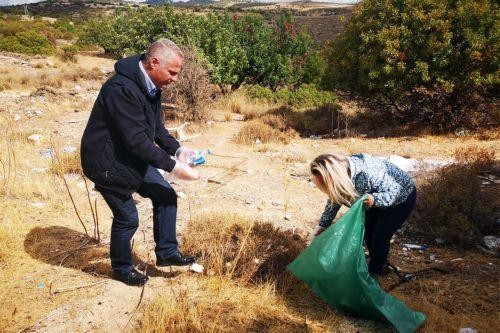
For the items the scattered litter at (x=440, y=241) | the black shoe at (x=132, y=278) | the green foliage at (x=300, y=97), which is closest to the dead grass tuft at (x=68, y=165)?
the black shoe at (x=132, y=278)

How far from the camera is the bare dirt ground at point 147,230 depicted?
100.0 inches

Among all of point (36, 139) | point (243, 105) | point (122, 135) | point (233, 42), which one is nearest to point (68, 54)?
point (233, 42)

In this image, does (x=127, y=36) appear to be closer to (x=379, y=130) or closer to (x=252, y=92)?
(x=252, y=92)

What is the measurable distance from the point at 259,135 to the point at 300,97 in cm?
302

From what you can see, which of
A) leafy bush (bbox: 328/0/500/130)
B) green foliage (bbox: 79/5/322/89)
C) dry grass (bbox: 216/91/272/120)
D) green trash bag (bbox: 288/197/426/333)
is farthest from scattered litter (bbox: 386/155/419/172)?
green foliage (bbox: 79/5/322/89)

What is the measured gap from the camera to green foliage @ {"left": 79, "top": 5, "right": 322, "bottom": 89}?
10.5 m

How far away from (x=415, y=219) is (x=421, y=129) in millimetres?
4242

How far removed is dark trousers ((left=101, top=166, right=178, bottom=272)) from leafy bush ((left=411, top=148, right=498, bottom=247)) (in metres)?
2.60

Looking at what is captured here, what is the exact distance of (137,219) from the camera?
8.74 ft

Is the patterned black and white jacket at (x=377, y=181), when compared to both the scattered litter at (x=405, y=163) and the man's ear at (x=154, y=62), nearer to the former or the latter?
the man's ear at (x=154, y=62)

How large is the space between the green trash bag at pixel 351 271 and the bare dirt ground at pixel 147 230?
188mm

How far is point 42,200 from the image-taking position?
455 centimetres

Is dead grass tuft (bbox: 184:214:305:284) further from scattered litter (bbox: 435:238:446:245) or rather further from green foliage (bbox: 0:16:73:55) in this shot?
green foliage (bbox: 0:16:73:55)

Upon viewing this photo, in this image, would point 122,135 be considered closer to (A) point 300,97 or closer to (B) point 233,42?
(A) point 300,97
